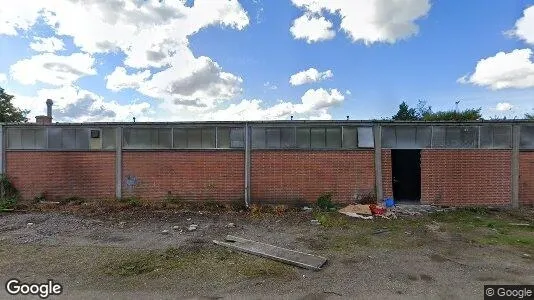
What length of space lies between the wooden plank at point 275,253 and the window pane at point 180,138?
5.56 metres

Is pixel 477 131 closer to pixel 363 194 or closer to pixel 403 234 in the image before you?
pixel 363 194

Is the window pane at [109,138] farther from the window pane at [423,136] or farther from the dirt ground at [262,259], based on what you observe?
the window pane at [423,136]

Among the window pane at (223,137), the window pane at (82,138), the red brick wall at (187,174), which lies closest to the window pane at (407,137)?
the red brick wall at (187,174)

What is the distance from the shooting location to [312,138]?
40.9ft

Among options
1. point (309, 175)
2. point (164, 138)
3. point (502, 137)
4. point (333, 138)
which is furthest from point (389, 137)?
point (164, 138)

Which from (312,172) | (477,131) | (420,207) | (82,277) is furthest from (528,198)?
(82,277)

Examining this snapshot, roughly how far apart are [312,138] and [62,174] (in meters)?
9.92

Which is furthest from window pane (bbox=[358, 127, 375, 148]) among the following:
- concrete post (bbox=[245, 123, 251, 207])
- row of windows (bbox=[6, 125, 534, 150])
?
concrete post (bbox=[245, 123, 251, 207])

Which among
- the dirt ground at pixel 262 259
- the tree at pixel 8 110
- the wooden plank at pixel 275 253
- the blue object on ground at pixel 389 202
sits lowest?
the dirt ground at pixel 262 259

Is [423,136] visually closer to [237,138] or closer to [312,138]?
[312,138]

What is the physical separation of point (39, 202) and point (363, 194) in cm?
1244

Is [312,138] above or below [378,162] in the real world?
above

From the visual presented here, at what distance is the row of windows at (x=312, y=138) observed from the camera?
1234cm

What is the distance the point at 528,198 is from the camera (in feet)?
39.8
